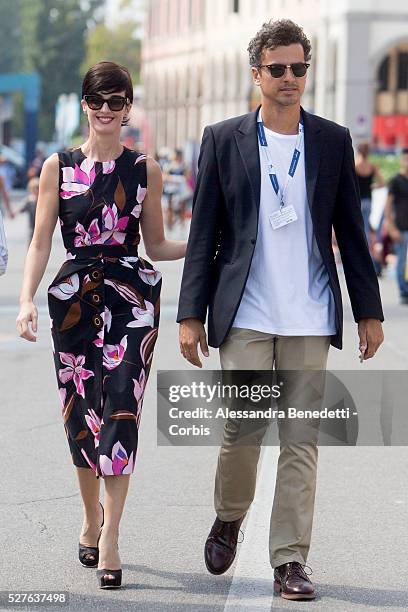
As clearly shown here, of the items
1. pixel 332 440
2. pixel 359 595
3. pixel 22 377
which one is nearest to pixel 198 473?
pixel 332 440

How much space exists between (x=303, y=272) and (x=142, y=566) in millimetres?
1228

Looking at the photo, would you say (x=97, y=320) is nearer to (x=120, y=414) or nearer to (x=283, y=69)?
(x=120, y=414)

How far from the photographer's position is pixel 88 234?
5844 mm

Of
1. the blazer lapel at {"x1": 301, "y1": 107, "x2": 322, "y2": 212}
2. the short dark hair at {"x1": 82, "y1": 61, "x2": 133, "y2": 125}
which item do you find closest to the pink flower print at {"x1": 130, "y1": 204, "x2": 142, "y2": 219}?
the short dark hair at {"x1": 82, "y1": 61, "x2": 133, "y2": 125}

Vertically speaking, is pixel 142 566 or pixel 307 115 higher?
pixel 307 115

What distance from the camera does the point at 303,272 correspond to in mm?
5637

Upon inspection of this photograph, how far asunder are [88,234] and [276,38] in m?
0.92

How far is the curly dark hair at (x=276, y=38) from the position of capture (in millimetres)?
5675

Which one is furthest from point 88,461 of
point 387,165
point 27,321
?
point 387,165

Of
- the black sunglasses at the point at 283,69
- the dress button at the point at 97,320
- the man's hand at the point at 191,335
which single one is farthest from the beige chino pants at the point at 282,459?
the black sunglasses at the point at 283,69

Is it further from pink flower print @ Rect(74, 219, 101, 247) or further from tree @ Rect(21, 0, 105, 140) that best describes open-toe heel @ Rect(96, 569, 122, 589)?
tree @ Rect(21, 0, 105, 140)

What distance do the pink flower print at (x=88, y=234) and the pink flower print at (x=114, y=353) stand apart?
36cm

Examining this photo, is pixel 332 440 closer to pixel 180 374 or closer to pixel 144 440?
pixel 180 374

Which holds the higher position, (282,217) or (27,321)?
(282,217)
